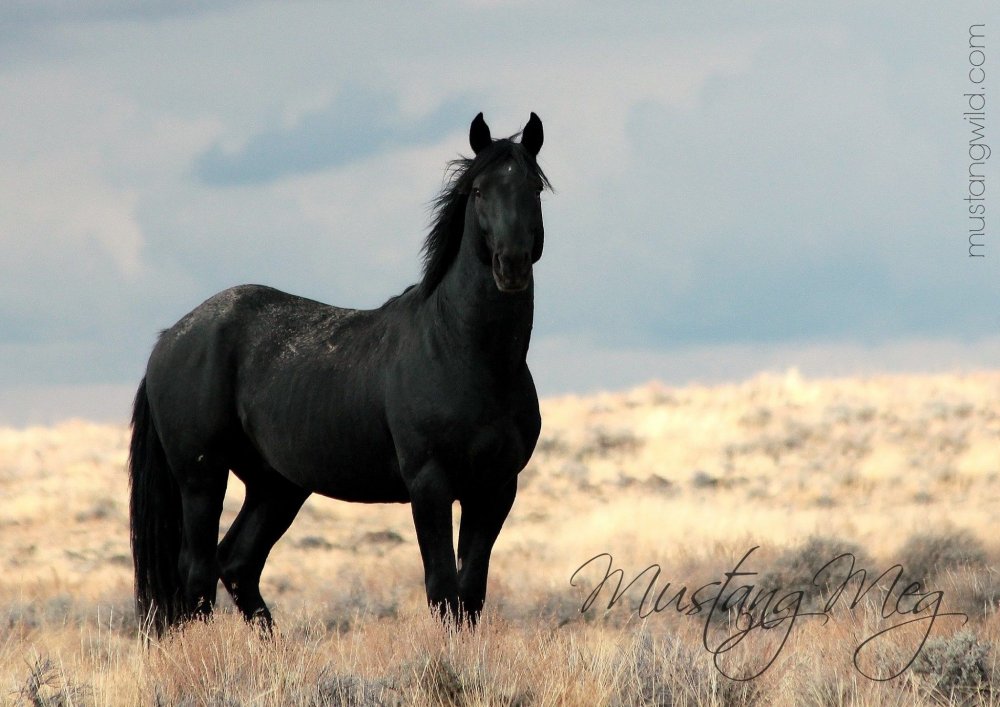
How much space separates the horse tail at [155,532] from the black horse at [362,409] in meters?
0.01

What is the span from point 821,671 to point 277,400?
3.54m

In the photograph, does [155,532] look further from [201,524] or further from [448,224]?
[448,224]

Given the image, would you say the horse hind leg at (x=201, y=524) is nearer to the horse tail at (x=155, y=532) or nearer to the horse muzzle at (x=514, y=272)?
the horse tail at (x=155, y=532)

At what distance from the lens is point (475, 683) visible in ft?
18.6

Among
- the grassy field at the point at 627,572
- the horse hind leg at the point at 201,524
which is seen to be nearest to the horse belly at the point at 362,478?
the grassy field at the point at 627,572

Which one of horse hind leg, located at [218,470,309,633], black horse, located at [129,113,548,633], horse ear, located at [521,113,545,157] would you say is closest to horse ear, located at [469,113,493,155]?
black horse, located at [129,113,548,633]

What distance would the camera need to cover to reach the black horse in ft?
21.3

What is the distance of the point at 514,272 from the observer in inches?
236

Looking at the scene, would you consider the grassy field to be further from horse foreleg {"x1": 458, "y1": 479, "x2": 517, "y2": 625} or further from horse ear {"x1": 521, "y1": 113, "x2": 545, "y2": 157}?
horse ear {"x1": 521, "y1": 113, "x2": 545, "y2": 157}

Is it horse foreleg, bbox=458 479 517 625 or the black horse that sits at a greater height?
the black horse

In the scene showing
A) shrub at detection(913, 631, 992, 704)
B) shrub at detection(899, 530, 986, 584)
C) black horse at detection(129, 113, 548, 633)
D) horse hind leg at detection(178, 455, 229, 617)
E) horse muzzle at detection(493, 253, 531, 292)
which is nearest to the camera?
horse muzzle at detection(493, 253, 531, 292)

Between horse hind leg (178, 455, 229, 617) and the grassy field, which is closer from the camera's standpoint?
the grassy field

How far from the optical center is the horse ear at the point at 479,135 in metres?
6.60

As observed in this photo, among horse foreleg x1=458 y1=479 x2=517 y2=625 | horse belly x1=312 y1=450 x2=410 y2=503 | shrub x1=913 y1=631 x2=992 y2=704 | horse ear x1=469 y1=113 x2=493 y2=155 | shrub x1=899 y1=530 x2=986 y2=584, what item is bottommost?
shrub x1=913 y1=631 x2=992 y2=704
